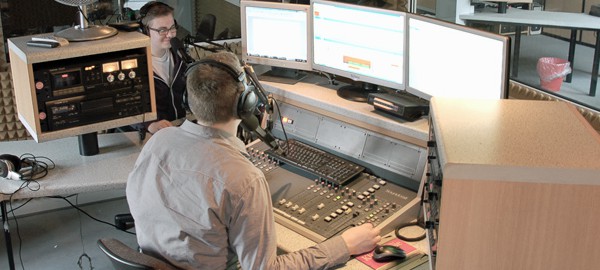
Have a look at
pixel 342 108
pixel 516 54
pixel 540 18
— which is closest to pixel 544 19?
pixel 540 18

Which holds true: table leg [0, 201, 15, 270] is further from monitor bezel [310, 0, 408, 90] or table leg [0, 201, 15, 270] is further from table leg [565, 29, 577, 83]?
table leg [565, 29, 577, 83]

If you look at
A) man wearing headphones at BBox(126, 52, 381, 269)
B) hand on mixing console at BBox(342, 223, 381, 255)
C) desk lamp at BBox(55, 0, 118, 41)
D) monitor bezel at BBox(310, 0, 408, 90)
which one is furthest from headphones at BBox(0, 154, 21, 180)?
hand on mixing console at BBox(342, 223, 381, 255)

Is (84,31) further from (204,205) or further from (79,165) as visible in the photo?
(204,205)

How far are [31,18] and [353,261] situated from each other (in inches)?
105

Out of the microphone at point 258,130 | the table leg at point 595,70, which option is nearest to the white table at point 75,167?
the microphone at point 258,130

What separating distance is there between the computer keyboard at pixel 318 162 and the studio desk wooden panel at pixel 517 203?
2.85ft

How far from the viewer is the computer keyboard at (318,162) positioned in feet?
7.93

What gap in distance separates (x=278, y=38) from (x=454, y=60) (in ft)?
2.91

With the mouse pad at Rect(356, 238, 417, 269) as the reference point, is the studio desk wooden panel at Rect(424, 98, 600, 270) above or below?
above

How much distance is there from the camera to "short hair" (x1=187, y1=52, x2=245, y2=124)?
189cm

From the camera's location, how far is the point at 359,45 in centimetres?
269

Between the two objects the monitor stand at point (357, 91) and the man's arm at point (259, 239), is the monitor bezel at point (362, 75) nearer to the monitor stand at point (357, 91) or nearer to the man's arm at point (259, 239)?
the monitor stand at point (357, 91)

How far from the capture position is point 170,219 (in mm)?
1879

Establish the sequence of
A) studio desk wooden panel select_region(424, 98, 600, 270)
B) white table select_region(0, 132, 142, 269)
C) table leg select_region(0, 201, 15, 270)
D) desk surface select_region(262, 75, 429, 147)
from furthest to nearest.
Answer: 1. table leg select_region(0, 201, 15, 270)
2. white table select_region(0, 132, 142, 269)
3. desk surface select_region(262, 75, 429, 147)
4. studio desk wooden panel select_region(424, 98, 600, 270)
